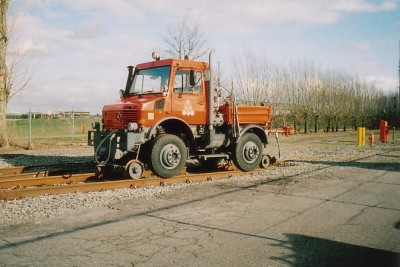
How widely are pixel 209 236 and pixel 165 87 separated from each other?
5.24 metres

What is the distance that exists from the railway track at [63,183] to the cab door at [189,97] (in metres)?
1.59

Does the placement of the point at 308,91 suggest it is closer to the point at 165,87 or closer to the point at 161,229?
the point at 165,87

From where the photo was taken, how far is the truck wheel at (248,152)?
10730 mm

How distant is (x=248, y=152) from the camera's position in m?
11.0

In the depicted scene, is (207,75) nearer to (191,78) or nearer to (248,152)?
(191,78)

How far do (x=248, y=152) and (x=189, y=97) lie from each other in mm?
2431

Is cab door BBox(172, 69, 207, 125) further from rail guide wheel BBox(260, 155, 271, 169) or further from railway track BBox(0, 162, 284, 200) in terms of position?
rail guide wheel BBox(260, 155, 271, 169)

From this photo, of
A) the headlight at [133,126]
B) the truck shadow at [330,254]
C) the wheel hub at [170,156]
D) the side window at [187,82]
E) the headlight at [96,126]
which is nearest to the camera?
the truck shadow at [330,254]

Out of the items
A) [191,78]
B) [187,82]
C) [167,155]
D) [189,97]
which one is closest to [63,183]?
[167,155]

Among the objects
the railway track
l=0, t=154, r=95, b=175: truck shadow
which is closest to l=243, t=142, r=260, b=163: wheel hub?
the railway track

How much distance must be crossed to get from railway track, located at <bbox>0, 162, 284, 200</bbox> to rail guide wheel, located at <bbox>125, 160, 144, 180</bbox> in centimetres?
22

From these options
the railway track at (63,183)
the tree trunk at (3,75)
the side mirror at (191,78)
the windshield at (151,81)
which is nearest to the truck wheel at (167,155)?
the railway track at (63,183)

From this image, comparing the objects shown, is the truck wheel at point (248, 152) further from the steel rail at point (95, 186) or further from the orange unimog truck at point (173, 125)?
the steel rail at point (95, 186)

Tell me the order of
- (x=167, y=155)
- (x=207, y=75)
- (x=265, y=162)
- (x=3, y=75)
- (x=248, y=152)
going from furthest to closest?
(x=3, y=75) → (x=265, y=162) → (x=248, y=152) → (x=207, y=75) → (x=167, y=155)
